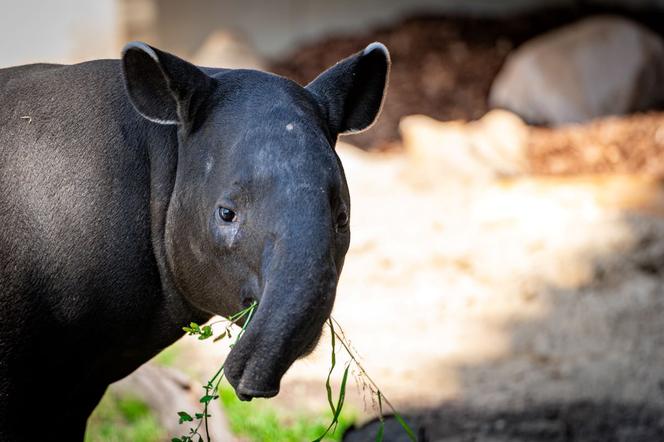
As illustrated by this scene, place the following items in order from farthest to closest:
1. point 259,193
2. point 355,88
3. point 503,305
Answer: point 503,305, point 355,88, point 259,193

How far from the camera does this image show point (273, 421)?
554cm

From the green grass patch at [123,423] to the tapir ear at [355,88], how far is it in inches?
94.6

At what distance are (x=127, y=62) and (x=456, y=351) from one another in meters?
4.17

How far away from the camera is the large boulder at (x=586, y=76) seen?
34.6 feet

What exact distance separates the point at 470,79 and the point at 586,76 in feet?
4.43

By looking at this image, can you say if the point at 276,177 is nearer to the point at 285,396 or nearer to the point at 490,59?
the point at 285,396

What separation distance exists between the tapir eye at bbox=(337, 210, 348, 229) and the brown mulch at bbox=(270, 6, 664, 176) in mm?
6324

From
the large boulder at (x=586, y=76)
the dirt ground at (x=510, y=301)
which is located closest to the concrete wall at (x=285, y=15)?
the large boulder at (x=586, y=76)

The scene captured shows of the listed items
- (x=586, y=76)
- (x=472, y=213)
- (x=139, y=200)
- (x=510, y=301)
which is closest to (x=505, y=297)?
(x=510, y=301)

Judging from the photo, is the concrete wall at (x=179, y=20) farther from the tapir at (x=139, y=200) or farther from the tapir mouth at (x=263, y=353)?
the tapir mouth at (x=263, y=353)

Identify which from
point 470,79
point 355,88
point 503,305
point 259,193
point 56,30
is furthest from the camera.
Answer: point 470,79

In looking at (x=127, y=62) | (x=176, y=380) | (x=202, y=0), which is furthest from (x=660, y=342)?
(x=202, y=0)

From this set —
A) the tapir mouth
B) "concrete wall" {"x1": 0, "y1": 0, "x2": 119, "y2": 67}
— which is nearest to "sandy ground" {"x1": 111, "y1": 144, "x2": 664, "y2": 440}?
the tapir mouth

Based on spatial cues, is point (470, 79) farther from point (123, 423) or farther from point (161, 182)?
point (161, 182)
